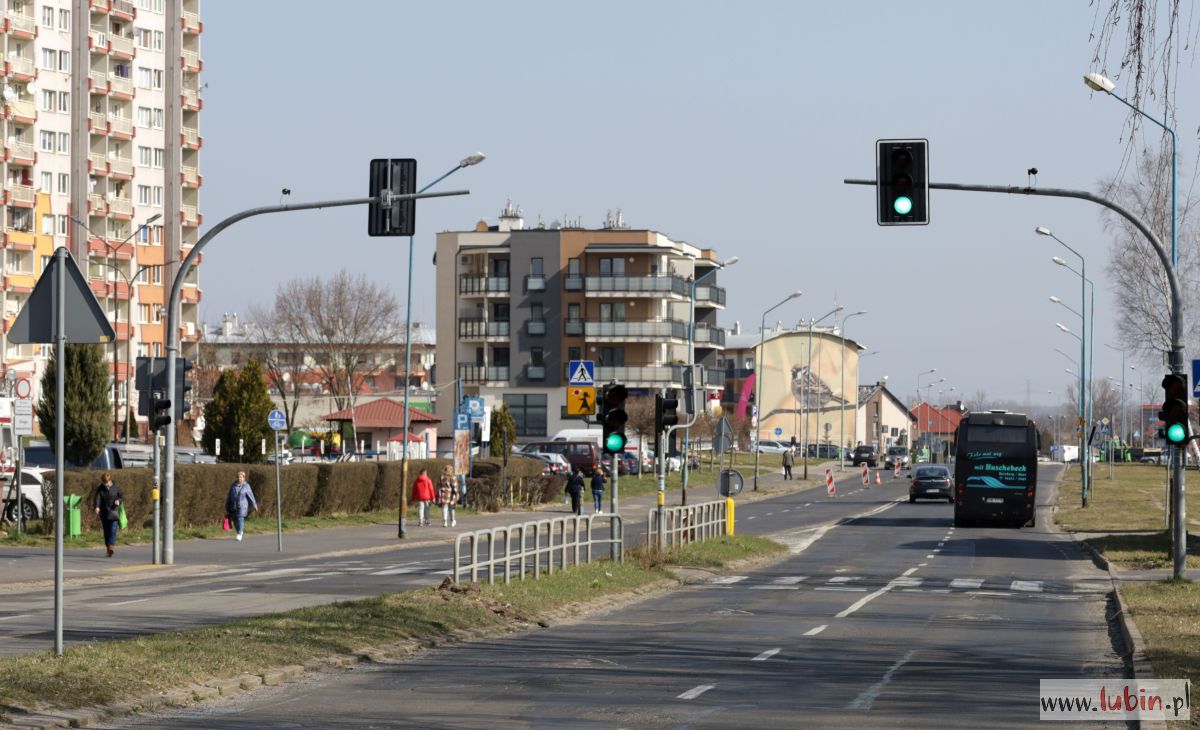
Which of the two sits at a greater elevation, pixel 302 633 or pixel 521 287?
pixel 521 287

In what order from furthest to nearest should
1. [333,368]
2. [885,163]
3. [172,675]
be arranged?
1. [333,368]
2. [885,163]
3. [172,675]

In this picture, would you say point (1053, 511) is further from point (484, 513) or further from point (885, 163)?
point (885, 163)

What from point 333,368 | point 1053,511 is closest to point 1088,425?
point 1053,511

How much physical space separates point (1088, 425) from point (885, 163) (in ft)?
160

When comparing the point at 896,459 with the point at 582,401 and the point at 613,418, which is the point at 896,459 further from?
the point at 613,418

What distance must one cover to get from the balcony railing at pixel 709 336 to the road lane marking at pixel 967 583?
89.9 m

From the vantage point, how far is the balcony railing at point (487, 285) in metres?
Answer: 114

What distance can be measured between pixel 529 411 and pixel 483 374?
406 cm

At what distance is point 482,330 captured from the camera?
114m

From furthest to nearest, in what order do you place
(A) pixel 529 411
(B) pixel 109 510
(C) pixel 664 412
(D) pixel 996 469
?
(A) pixel 529 411 → (D) pixel 996 469 → (B) pixel 109 510 → (C) pixel 664 412

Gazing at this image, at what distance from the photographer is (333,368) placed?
9762 cm

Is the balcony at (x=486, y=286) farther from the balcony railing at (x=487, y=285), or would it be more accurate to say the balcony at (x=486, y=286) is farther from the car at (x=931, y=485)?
the car at (x=931, y=485)

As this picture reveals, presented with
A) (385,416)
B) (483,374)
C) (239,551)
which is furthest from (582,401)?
(483,374)

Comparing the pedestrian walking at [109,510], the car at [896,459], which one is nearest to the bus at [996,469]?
the pedestrian walking at [109,510]
